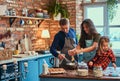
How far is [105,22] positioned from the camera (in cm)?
654

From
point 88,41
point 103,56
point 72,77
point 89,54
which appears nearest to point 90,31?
point 88,41

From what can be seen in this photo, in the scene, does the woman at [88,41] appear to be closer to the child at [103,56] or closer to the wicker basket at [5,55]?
the child at [103,56]

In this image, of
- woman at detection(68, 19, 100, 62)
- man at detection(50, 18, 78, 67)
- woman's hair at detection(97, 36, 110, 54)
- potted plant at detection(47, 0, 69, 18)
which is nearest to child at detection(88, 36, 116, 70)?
woman's hair at detection(97, 36, 110, 54)

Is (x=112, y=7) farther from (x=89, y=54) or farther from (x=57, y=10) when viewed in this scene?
(x=89, y=54)

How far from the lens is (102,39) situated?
3105 millimetres

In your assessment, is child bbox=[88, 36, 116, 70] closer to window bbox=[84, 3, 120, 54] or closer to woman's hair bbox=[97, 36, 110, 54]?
woman's hair bbox=[97, 36, 110, 54]

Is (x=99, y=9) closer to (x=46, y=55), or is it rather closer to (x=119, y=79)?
(x=46, y=55)

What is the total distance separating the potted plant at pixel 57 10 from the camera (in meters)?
6.32

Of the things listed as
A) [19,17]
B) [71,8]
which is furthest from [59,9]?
[19,17]

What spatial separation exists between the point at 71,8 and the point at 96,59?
3548 mm

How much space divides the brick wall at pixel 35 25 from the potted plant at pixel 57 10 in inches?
5.7

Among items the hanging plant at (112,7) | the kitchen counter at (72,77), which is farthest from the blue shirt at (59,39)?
the hanging plant at (112,7)

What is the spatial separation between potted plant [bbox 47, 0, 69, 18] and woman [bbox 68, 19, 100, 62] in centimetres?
288

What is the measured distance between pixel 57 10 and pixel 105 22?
1334 millimetres
